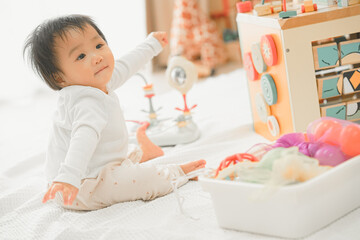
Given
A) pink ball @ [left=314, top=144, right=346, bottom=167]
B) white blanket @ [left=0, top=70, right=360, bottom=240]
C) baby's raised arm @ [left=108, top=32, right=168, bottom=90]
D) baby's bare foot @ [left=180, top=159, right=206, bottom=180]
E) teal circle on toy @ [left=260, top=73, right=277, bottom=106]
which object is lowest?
white blanket @ [left=0, top=70, right=360, bottom=240]

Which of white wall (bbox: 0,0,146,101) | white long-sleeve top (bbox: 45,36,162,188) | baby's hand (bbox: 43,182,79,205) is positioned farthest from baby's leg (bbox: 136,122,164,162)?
white wall (bbox: 0,0,146,101)

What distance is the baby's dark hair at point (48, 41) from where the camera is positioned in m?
1.13

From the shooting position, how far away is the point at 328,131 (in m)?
0.99

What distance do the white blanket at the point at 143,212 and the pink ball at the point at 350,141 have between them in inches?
5.1

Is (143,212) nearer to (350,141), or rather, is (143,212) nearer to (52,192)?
(52,192)

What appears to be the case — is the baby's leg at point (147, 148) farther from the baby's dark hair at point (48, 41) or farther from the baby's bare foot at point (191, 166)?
the baby's dark hair at point (48, 41)

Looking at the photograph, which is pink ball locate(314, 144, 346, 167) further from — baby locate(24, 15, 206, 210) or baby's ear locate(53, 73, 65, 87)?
baby's ear locate(53, 73, 65, 87)

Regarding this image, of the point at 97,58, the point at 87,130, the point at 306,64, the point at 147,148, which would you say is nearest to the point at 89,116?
the point at 87,130

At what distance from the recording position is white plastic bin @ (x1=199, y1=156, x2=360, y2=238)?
85 cm

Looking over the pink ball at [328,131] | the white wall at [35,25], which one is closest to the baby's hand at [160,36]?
the pink ball at [328,131]

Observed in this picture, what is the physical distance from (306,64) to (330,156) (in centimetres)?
39

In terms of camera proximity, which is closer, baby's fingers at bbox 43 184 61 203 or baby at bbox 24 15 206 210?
baby's fingers at bbox 43 184 61 203

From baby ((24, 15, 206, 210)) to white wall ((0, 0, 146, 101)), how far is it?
1392 millimetres

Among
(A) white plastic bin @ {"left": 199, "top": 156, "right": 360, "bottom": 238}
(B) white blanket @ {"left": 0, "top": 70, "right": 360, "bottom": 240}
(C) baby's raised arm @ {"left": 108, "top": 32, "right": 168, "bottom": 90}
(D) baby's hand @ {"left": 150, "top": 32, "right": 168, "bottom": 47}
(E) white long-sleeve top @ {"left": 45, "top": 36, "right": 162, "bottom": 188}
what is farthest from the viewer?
(D) baby's hand @ {"left": 150, "top": 32, "right": 168, "bottom": 47}
